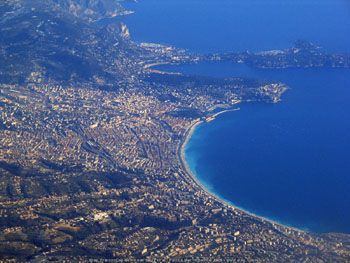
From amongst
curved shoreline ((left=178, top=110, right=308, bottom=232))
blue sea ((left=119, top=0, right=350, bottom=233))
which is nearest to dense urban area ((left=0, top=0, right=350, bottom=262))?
curved shoreline ((left=178, top=110, right=308, bottom=232))

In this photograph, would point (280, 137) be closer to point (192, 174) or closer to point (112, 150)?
point (192, 174)

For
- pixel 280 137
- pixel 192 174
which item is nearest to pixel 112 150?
pixel 192 174

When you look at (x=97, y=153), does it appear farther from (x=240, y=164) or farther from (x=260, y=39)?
(x=260, y=39)

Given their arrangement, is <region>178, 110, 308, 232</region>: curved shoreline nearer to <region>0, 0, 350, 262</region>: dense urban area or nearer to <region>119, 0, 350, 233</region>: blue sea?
<region>0, 0, 350, 262</region>: dense urban area

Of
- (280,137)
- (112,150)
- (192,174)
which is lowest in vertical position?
(192,174)

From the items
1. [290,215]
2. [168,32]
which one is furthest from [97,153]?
Answer: [168,32]

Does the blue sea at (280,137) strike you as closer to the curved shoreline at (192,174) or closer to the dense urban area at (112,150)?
the curved shoreline at (192,174)
